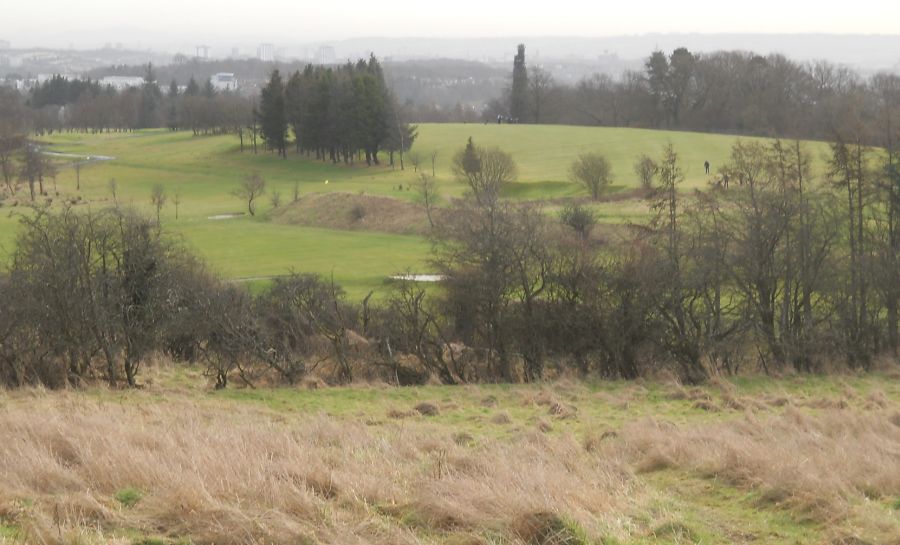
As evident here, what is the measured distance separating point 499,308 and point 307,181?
188ft

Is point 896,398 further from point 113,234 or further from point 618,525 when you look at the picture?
point 113,234

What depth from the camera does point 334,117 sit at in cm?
8669

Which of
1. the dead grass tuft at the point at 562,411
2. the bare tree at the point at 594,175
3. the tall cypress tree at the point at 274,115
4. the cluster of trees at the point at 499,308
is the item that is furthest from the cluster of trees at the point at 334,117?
the dead grass tuft at the point at 562,411

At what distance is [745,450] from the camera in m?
9.52

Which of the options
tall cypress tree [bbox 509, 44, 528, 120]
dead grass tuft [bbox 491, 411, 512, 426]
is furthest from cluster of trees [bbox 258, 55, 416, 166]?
dead grass tuft [bbox 491, 411, 512, 426]

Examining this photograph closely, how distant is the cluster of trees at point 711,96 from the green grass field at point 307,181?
14.2m

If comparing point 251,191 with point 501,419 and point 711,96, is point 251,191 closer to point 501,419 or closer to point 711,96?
point 501,419

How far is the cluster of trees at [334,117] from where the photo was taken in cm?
8606

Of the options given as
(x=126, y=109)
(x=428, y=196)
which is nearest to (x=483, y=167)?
(x=428, y=196)

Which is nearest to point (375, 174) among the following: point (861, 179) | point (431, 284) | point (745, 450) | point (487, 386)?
point (431, 284)

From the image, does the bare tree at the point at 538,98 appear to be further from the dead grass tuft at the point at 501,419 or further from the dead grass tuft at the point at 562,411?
the dead grass tuft at the point at 501,419

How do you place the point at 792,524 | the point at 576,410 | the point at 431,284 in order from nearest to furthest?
the point at 792,524
the point at 576,410
the point at 431,284

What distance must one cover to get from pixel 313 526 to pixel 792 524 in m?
3.60

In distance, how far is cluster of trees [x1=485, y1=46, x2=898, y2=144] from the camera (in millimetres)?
109500
